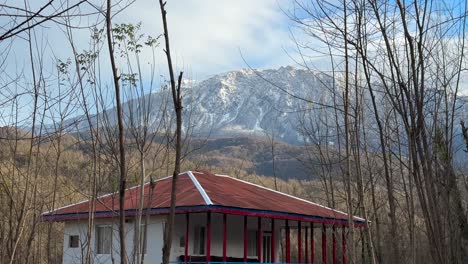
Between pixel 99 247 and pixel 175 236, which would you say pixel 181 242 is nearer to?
pixel 175 236

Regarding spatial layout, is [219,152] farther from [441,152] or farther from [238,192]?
[441,152]

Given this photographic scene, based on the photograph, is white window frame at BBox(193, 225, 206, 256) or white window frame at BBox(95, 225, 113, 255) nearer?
white window frame at BBox(193, 225, 206, 256)

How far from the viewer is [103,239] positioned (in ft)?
61.7

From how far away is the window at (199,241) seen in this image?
17688 millimetres

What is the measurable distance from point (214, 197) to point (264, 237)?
5.20 metres

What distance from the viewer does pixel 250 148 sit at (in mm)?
141250

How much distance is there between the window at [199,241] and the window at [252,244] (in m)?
2.25

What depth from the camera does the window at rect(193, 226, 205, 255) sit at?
1769cm

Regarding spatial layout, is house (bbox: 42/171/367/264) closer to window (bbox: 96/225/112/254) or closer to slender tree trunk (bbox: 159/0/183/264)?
window (bbox: 96/225/112/254)

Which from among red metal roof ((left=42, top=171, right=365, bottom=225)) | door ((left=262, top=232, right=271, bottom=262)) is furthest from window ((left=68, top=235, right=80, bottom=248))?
door ((left=262, top=232, right=271, bottom=262))

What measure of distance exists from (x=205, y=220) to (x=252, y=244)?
103 inches

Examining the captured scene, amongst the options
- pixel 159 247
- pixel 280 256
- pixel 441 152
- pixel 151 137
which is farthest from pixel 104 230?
pixel 441 152

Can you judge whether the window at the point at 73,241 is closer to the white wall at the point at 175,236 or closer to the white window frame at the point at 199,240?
the white wall at the point at 175,236

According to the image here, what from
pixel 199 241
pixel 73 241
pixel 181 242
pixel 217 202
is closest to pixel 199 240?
pixel 199 241
